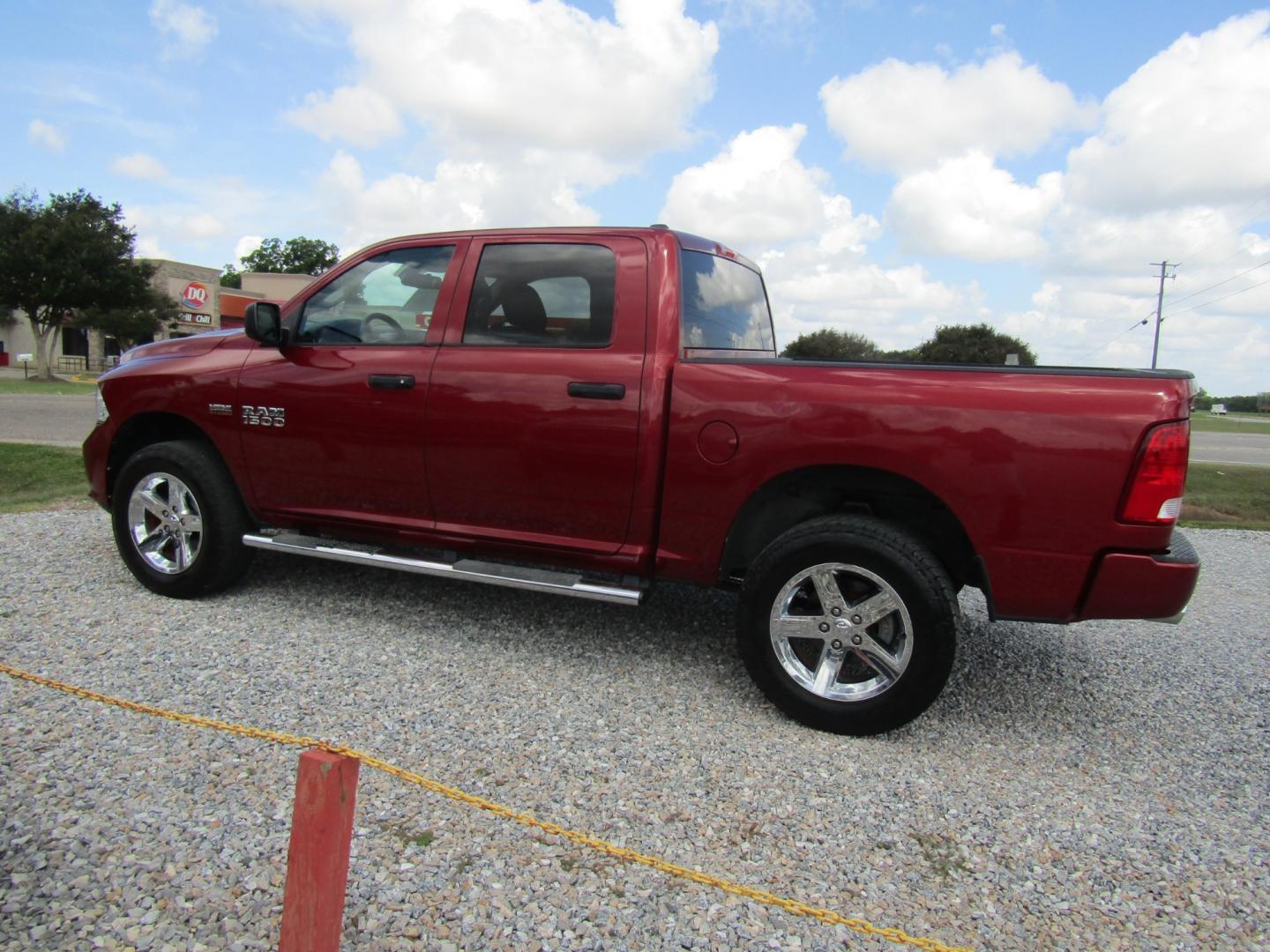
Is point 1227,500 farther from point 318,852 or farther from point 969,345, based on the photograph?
point 969,345

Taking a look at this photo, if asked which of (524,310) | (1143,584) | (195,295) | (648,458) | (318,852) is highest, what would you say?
(195,295)

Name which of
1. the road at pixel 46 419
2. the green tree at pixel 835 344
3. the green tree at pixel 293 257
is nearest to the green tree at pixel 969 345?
the green tree at pixel 835 344

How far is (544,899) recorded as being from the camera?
83.2 inches

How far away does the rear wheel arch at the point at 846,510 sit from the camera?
3139 millimetres

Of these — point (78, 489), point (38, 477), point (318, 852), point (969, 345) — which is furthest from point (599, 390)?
point (969, 345)

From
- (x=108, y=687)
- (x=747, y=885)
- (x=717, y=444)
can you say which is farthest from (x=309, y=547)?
(x=747, y=885)

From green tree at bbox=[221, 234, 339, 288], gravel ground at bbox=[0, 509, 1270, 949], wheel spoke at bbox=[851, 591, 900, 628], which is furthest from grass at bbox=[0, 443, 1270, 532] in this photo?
green tree at bbox=[221, 234, 339, 288]

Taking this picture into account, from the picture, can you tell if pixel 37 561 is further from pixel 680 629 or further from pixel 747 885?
pixel 747 885

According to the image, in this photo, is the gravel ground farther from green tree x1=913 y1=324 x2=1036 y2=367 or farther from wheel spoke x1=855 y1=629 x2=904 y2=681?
green tree x1=913 y1=324 x2=1036 y2=367

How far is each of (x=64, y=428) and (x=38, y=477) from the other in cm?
520

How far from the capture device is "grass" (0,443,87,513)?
7.14 metres

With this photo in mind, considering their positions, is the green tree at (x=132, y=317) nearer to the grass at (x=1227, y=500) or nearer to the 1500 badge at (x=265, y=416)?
the 1500 badge at (x=265, y=416)

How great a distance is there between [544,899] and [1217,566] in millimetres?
6636

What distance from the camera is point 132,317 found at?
38.4 m
